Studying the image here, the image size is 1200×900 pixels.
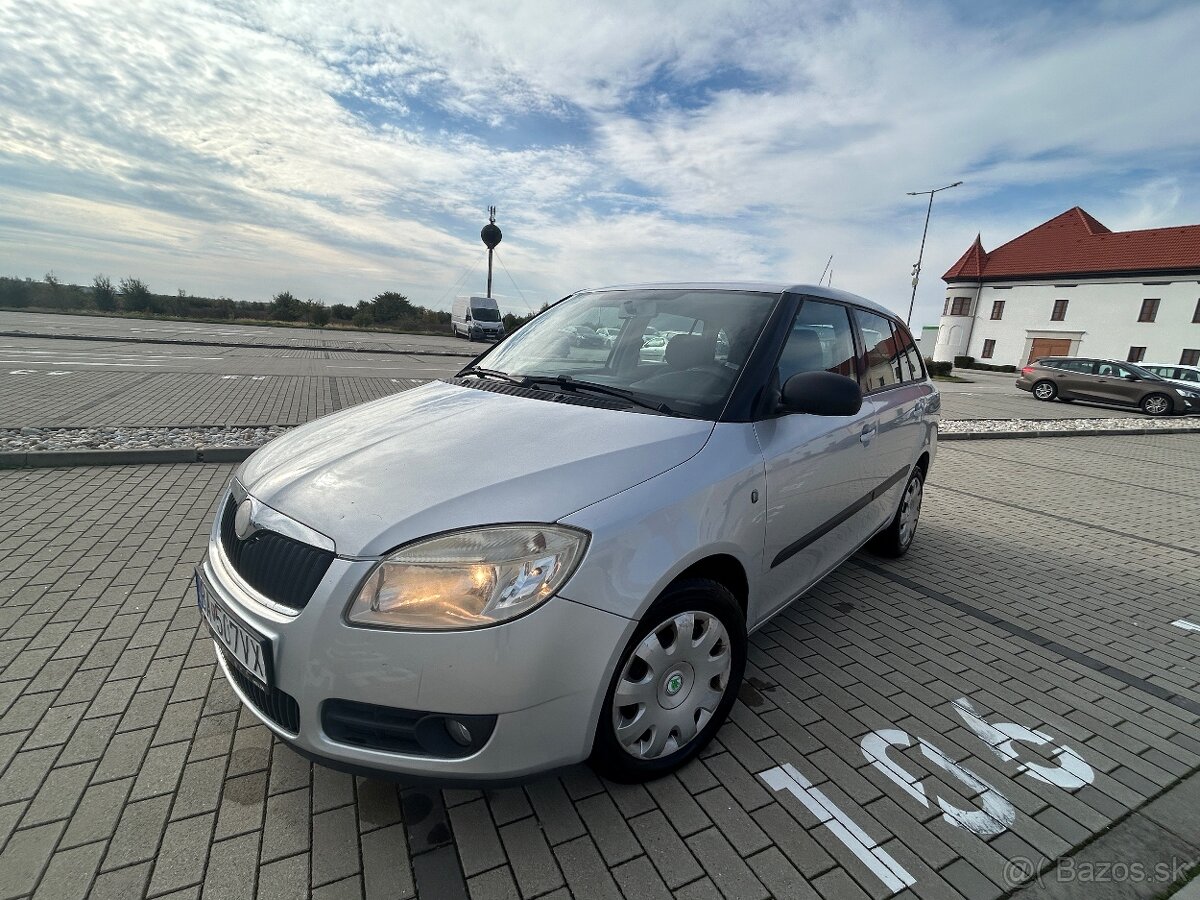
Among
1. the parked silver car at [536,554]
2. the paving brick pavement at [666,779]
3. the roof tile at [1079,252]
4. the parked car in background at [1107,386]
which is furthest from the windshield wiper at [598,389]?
the roof tile at [1079,252]

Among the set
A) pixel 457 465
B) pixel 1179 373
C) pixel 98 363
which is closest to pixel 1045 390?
pixel 1179 373

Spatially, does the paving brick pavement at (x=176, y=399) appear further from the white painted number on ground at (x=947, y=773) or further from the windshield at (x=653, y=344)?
the white painted number on ground at (x=947, y=773)

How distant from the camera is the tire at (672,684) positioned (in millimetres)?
1870

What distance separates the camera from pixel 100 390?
9070 mm

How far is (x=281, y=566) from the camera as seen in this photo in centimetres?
172

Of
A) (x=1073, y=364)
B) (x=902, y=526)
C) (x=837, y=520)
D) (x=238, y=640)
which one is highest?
(x=1073, y=364)

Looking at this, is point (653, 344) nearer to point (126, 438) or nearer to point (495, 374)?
point (495, 374)

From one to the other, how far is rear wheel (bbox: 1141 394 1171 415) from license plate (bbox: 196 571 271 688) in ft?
75.2

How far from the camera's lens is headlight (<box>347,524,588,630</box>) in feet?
5.14

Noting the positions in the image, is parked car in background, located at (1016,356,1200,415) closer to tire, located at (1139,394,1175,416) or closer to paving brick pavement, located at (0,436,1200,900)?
tire, located at (1139,394,1175,416)

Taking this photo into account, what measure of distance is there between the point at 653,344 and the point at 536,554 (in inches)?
58.1

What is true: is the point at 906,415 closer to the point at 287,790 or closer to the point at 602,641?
the point at 602,641

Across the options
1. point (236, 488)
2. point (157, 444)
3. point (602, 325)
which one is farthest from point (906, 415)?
point (157, 444)

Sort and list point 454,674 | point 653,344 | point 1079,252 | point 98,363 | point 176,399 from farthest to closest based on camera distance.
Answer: point 1079,252 < point 98,363 < point 176,399 < point 653,344 < point 454,674
